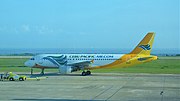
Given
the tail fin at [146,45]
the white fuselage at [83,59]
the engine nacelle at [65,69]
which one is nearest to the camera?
the engine nacelle at [65,69]

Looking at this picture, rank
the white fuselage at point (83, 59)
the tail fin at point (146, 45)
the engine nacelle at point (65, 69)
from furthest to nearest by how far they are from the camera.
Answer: the white fuselage at point (83, 59) → the tail fin at point (146, 45) → the engine nacelle at point (65, 69)

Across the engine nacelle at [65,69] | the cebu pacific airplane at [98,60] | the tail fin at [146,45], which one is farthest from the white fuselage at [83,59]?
the tail fin at [146,45]

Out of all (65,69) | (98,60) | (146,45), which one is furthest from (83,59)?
(146,45)

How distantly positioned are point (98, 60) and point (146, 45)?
23.0 feet

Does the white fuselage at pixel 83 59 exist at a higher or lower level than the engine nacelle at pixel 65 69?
higher

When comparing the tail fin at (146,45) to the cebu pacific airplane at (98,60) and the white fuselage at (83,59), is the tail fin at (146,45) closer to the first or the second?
the cebu pacific airplane at (98,60)

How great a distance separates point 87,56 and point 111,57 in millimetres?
3415

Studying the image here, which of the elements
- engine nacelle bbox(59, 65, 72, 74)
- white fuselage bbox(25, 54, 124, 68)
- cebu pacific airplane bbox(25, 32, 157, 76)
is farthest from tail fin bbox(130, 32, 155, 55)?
engine nacelle bbox(59, 65, 72, 74)

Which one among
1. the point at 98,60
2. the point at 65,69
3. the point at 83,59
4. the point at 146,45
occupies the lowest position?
the point at 65,69

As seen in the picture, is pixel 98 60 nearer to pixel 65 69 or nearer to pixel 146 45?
pixel 65 69

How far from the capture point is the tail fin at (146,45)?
49.5 m

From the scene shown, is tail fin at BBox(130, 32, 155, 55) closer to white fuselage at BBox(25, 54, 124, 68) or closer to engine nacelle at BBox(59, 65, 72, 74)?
white fuselage at BBox(25, 54, 124, 68)

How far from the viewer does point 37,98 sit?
25.2 metres

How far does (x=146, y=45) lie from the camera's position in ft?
163
